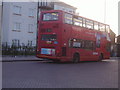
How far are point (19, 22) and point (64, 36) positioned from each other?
24730mm

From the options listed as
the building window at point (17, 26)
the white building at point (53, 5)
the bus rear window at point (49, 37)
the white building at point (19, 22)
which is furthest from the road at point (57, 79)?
the white building at point (53, 5)

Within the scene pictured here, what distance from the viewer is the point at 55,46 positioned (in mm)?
19562

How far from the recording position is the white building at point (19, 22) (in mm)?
41250

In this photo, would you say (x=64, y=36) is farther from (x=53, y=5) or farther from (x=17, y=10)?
(x=53, y=5)

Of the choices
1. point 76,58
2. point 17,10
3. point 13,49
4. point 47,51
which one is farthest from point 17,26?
point 47,51

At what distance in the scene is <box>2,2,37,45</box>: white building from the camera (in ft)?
135

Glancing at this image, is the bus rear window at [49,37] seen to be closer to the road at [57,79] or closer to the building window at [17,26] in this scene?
the road at [57,79]

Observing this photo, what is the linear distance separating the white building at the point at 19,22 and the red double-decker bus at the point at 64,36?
801 inches

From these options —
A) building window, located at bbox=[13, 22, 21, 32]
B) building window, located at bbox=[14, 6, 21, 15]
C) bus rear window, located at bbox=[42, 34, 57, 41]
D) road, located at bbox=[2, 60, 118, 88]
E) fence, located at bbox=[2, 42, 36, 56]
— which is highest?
building window, located at bbox=[14, 6, 21, 15]

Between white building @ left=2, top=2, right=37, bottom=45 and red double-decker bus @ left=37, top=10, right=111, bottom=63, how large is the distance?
20339mm

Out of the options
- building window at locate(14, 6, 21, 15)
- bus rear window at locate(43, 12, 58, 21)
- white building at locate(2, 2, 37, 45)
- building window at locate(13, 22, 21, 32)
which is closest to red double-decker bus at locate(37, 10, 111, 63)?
bus rear window at locate(43, 12, 58, 21)

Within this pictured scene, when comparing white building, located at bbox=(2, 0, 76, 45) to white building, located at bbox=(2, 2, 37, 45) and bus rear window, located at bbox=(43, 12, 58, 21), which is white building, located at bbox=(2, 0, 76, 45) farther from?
bus rear window, located at bbox=(43, 12, 58, 21)

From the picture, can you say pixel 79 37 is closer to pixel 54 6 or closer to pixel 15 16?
pixel 15 16

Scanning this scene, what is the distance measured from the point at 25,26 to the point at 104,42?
2124 centimetres
